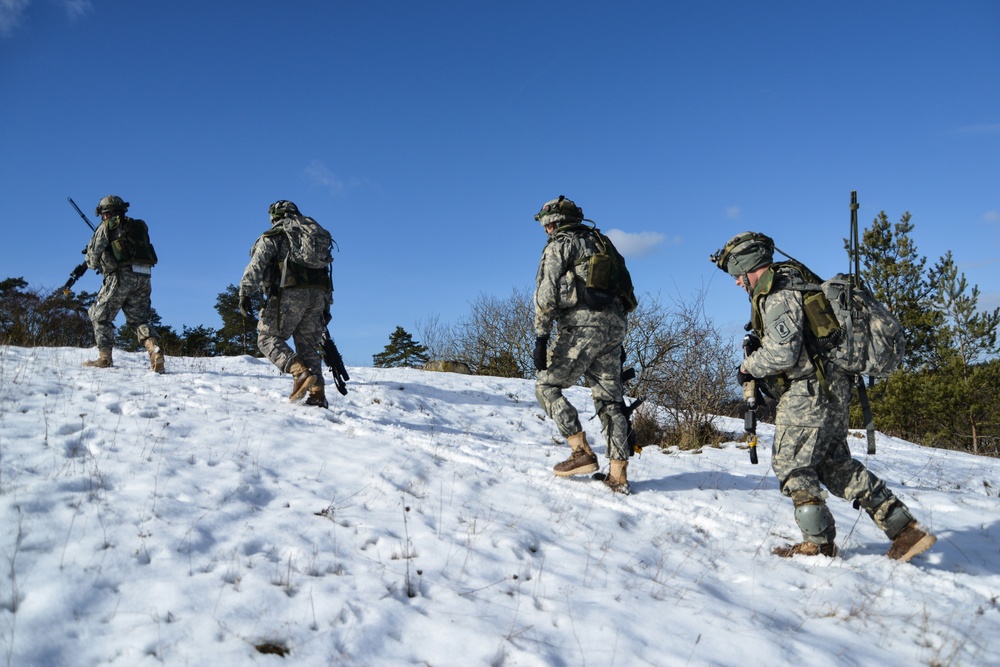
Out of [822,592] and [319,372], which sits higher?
[319,372]

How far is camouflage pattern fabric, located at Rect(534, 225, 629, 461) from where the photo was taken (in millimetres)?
5078

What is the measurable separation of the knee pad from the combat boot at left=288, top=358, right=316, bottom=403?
530 cm

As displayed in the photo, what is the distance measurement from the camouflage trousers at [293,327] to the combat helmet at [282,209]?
38.6 inches

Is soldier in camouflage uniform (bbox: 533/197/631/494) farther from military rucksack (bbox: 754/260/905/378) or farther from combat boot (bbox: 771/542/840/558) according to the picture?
military rucksack (bbox: 754/260/905/378)

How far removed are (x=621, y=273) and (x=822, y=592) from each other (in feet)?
9.27

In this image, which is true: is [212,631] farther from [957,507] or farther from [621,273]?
[957,507]

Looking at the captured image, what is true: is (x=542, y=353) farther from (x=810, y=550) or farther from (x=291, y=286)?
(x=291, y=286)

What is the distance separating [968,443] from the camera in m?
19.4

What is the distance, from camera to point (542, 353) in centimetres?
513

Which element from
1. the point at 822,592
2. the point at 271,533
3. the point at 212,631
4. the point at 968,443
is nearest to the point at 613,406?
the point at 822,592

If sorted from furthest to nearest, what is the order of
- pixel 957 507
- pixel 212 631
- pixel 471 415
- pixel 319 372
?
pixel 471 415, pixel 319 372, pixel 957 507, pixel 212 631

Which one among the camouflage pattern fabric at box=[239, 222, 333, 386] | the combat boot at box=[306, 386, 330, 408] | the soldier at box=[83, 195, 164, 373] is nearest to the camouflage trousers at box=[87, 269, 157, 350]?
the soldier at box=[83, 195, 164, 373]

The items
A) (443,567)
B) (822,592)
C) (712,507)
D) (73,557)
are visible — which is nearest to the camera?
(73,557)

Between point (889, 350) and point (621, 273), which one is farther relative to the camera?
point (621, 273)
